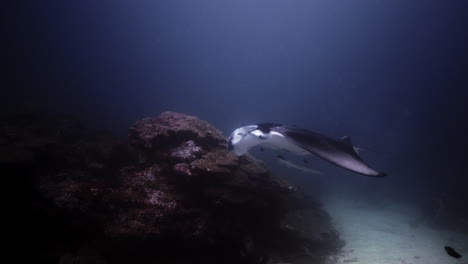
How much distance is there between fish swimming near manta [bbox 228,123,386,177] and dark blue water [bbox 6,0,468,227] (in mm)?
18484

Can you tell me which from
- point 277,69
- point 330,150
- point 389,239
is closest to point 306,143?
point 330,150

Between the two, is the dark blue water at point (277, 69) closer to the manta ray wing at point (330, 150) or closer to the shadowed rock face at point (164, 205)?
the shadowed rock face at point (164, 205)

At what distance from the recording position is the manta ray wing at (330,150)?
3.44 m

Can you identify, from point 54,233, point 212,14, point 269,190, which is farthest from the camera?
point 212,14

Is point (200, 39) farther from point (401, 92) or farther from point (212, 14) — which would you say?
point (401, 92)

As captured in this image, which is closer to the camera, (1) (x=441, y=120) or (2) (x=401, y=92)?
(1) (x=441, y=120)

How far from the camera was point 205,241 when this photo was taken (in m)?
5.82

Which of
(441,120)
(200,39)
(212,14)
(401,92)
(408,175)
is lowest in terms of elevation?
(408,175)

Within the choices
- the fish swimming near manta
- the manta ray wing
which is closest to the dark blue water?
the fish swimming near manta

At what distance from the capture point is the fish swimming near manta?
3553 mm

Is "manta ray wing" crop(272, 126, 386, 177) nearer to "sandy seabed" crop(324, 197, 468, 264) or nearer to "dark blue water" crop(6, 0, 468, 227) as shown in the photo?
"sandy seabed" crop(324, 197, 468, 264)

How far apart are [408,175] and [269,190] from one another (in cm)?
4337

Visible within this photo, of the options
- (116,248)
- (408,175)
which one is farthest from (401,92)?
(116,248)

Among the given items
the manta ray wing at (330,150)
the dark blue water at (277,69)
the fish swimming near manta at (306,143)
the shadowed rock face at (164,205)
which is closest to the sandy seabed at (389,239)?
the shadowed rock face at (164,205)
